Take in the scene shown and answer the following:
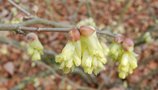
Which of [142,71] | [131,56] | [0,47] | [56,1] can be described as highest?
[131,56]

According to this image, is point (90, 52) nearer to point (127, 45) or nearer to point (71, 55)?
point (71, 55)

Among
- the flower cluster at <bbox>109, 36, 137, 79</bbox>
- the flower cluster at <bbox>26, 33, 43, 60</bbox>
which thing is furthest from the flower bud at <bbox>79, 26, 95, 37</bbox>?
the flower cluster at <bbox>26, 33, 43, 60</bbox>

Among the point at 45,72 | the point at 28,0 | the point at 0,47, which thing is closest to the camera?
the point at 45,72

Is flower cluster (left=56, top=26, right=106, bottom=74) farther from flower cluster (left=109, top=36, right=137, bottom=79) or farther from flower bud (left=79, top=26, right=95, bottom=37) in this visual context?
flower cluster (left=109, top=36, right=137, bottom=79)

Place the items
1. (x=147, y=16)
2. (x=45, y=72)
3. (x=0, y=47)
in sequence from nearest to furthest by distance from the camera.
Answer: (x=45, y=72) < (x=0, y=47) < (x=147, y=16)

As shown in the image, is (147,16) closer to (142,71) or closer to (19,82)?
(142,71)

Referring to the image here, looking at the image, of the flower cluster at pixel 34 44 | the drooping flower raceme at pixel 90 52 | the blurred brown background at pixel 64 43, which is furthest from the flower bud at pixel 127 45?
the blurred brown background at pixel 64 43

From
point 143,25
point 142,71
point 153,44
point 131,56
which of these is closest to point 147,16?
point 143,25

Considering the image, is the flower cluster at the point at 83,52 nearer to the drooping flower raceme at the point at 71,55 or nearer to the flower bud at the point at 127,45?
the drooping flower raceme at the point at 71,55
